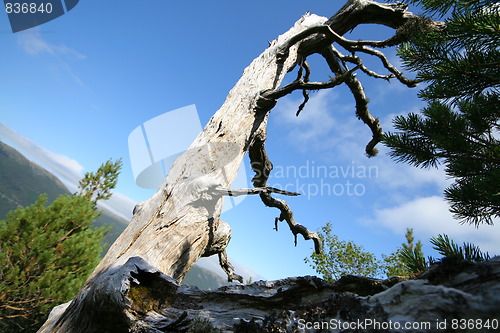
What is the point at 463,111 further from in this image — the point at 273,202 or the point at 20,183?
the point at 20,183

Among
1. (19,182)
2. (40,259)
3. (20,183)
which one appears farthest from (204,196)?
(19,182)

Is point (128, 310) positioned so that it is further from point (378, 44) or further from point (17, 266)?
point (17, 266)

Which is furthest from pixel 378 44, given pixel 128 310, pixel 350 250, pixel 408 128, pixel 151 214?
pixel 350 250

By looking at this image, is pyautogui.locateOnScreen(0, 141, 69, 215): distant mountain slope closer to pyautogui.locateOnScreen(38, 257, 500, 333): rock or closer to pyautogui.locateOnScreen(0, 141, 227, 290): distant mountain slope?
pyautogui.locateOnScreen(0, 141, 227, 290): distant mountain slope

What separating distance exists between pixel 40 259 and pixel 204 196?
615cm

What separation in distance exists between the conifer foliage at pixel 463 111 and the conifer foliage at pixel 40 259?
7814 mm

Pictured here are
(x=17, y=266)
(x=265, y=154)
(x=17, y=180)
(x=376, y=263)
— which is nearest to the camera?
(x=265, y=154)

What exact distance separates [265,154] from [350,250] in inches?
429

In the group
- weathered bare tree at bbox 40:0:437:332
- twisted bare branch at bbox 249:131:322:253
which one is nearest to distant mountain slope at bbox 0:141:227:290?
twisted bare branch at bbox 249:131:322:253

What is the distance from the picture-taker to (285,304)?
1397 millimetres

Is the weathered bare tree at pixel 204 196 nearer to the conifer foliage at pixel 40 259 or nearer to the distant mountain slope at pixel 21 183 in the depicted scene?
the conifer foliage at pixel 40 259

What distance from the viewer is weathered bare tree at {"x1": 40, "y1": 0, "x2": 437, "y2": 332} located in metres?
1.66

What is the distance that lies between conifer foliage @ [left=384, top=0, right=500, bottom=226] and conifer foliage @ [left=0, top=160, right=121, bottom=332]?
7.81 metres

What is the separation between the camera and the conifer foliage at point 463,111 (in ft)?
5.99
